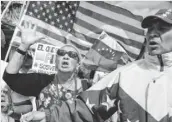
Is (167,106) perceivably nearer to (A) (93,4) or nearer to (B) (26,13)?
(A) (93,4)

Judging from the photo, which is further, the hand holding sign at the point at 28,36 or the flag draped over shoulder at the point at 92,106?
the hand holding sign at the point at 28,36

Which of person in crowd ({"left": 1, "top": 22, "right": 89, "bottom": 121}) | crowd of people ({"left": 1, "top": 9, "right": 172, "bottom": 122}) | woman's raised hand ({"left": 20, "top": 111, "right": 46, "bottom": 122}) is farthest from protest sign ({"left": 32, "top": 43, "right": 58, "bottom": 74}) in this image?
woman's raised hand ({"left": 20, "top": 111, "right": 46, "bottom": 122})

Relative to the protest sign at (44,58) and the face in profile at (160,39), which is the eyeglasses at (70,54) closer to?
the protest sign at (44,58)

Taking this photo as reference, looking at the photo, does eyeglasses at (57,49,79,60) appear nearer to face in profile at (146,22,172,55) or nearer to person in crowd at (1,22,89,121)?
person in crowd at (1,22,89,121)

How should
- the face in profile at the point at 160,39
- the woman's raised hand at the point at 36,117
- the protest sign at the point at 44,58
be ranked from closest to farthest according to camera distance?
the woman's raised hand at the point at 36,117 → the face in profile at the point at 160,39 → the protest sign at the point at 44,58

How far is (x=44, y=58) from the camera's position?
114 inches

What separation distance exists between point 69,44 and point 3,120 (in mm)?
820

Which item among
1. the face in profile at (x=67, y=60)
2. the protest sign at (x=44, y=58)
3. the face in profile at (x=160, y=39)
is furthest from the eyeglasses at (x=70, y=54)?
the face in profile at (x=160, y=39)

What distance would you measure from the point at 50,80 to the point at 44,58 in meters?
0.22

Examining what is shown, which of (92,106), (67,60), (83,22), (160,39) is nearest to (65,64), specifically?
(67,60)

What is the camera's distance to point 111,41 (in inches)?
117

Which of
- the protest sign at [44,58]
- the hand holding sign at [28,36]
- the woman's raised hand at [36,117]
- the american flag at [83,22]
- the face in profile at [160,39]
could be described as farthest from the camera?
the american flag at [83,22]

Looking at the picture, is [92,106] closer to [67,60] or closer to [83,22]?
[67,60]

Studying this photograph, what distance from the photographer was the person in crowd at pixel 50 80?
2.72m
